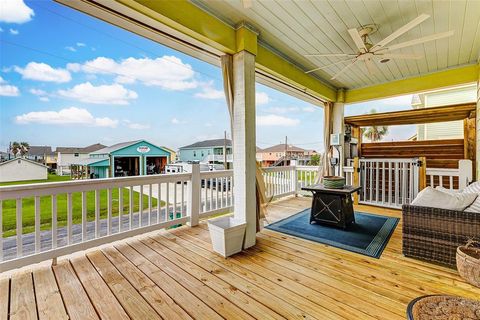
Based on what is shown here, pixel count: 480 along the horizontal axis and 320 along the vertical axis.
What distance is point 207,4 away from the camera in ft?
7.69

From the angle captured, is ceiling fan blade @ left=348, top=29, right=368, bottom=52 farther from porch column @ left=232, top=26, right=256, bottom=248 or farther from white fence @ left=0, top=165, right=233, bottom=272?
white fence @ left=0, top=165, right=233, bottom=272

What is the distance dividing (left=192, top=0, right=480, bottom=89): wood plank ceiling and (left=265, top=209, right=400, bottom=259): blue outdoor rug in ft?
8.87

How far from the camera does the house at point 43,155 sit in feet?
6.45

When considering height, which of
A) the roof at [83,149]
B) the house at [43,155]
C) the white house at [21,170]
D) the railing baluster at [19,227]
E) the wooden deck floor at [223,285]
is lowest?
the wooden deck floor at [223,285]

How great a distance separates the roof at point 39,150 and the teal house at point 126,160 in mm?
326

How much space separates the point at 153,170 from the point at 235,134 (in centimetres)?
120

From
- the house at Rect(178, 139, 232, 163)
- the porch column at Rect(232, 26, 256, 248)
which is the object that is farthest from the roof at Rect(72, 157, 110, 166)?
the porch column at Rect(232, 26, 256, 248)

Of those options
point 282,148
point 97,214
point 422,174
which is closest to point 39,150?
point 97,214

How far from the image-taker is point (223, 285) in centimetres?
190

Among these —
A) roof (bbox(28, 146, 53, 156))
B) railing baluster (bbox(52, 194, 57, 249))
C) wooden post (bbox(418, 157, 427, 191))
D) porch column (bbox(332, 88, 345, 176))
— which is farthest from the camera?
porch column (bbox(332, 88, 345, 176))

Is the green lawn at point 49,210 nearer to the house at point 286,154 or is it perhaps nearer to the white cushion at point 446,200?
the house at point 286,154

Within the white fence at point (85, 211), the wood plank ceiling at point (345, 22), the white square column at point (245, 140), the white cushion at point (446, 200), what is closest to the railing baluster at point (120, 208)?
the white fence at point (85, 211)

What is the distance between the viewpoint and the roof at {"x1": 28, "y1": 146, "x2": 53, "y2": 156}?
76.7 inches

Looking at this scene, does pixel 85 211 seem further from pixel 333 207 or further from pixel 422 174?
pixel 422 174
